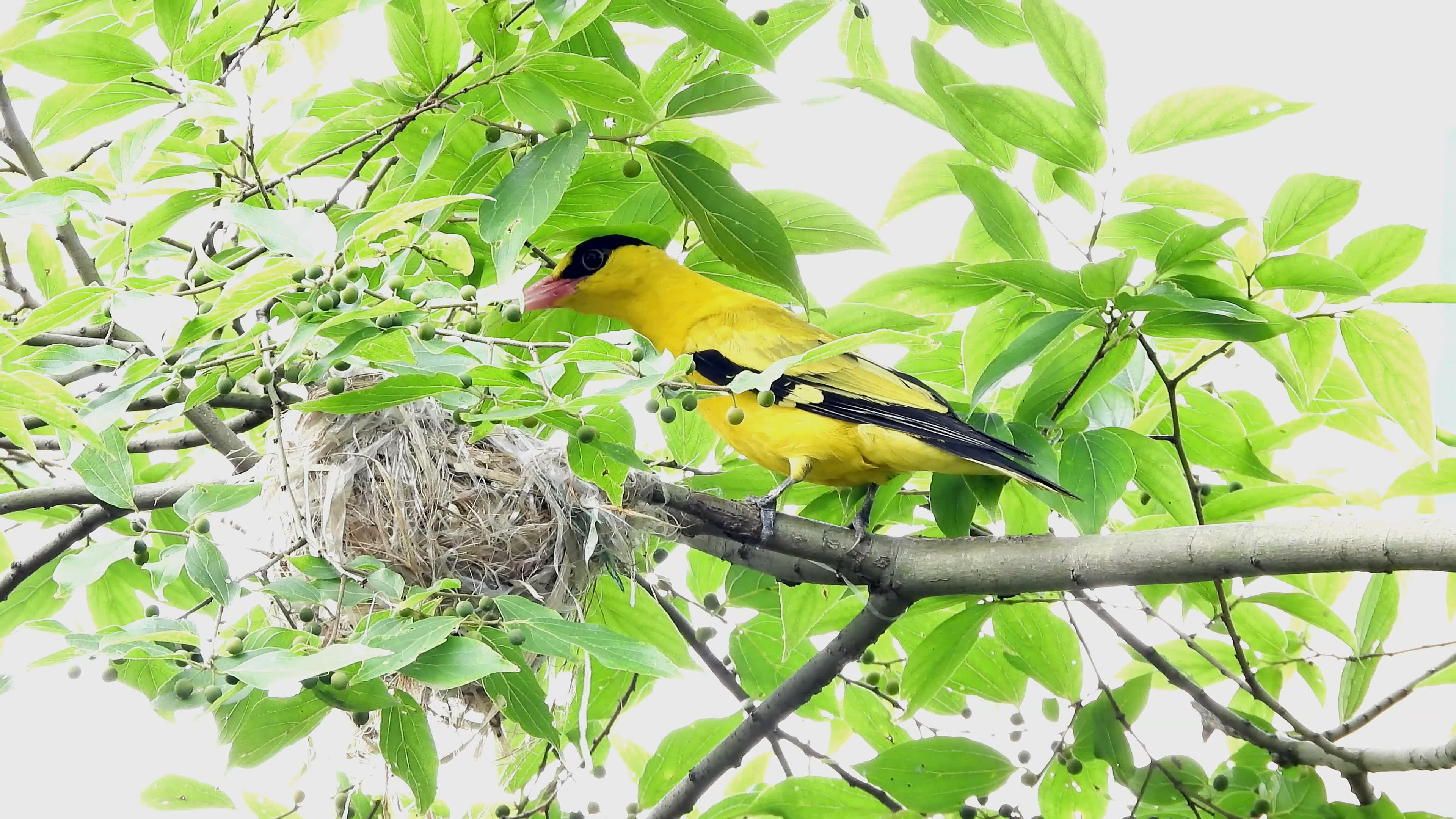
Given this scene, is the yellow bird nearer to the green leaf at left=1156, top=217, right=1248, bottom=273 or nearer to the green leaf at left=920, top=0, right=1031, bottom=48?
the green leaf at left=1156, top=217, right=1248, bottom=273

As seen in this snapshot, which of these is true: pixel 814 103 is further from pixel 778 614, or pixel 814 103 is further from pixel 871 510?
pixel 778 614

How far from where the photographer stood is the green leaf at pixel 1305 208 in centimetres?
211

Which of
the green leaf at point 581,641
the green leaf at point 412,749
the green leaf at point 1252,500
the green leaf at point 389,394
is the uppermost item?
the green leaf at point 389,394

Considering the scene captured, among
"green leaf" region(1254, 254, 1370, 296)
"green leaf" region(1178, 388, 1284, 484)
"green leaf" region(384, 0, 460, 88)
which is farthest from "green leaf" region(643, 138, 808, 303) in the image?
"green leaf" region(1178, 388, 1284, 484)

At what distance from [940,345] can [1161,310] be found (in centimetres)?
79

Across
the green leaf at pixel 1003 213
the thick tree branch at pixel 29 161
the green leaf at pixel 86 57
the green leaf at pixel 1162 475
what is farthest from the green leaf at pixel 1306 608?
the thick tree branch at pixel 29 161

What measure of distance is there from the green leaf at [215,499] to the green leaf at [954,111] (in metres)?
1.34

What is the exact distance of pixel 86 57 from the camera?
2.10 meters

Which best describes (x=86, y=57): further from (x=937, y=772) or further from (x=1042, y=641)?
(x=1042, y=641)

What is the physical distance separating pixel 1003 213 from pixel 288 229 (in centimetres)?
126

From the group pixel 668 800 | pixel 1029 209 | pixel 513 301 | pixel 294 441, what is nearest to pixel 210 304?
pixel 513 301

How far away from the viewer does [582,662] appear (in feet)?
7.92

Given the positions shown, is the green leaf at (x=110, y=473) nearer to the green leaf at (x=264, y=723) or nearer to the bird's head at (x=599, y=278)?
the green leaf at (x=264, y=723)

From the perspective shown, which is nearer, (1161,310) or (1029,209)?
(1161,310)
